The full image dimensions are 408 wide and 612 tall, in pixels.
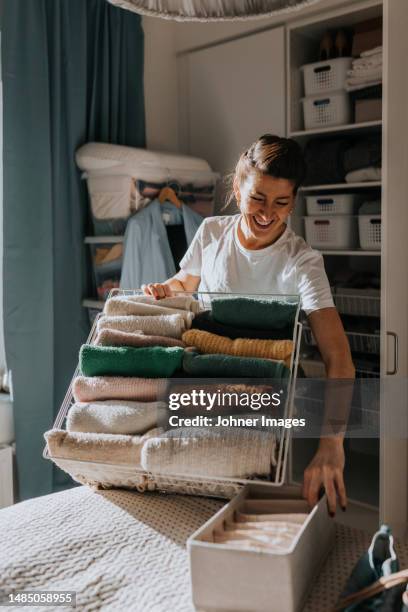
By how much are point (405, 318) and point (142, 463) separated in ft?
5.39

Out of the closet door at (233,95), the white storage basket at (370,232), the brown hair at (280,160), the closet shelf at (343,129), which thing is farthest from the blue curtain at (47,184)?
the brown hair at (280,160)

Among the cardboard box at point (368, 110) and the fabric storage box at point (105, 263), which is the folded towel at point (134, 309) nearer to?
the fabric storage box at point (105, 263)

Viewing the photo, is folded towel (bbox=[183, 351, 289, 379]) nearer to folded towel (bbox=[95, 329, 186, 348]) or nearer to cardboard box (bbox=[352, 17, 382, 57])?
folded towel (bbox=[95, 329, 186, 348])

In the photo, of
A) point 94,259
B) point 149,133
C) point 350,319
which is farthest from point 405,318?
point 149,133

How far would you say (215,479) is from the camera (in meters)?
0.95

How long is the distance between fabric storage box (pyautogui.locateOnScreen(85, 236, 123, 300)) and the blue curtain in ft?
0.22

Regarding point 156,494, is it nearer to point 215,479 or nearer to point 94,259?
point 215,479

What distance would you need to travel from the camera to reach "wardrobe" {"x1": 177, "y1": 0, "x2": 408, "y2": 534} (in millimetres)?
2188

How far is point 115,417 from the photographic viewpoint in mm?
1040

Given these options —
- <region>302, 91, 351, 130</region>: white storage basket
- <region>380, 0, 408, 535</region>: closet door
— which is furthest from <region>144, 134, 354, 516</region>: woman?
<region>302, 91, 351, 130</region>: white storage basket

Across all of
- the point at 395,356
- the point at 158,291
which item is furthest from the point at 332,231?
the point at 158,291

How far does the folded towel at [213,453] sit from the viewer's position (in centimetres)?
94

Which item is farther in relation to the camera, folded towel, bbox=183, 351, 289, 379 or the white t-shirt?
the white t-shirt

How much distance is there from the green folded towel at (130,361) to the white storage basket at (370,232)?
1.57 meters
